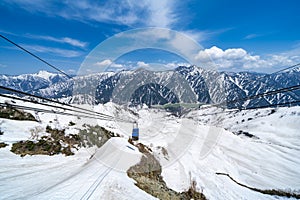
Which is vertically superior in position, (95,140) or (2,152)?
(2,152)

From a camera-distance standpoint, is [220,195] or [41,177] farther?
[220,195]

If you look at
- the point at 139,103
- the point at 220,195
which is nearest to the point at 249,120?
the point at 139,103

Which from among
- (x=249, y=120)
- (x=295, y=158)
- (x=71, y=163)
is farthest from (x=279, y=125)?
(x=71, y=163)

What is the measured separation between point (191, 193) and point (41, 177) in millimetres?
9352

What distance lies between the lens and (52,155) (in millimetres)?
14672

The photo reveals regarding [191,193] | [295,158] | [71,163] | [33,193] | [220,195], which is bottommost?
[295,158]

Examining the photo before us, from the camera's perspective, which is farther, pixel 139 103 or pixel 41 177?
pixel 139 103

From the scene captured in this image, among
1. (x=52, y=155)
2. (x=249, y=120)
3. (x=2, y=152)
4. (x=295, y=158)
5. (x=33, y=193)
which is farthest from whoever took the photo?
(x=249, y=120)

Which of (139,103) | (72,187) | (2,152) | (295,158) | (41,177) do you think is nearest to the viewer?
(72,187)

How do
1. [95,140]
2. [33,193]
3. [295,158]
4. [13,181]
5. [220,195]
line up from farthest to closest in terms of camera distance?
[295,158] → [95,140] → [220,195] → [13,181] → [33,193]

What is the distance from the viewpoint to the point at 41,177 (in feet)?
31.5

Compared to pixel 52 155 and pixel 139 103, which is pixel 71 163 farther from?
pixel 139 103

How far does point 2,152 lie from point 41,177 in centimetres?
559

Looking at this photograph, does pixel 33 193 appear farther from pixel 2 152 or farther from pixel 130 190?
pixel 2 152
